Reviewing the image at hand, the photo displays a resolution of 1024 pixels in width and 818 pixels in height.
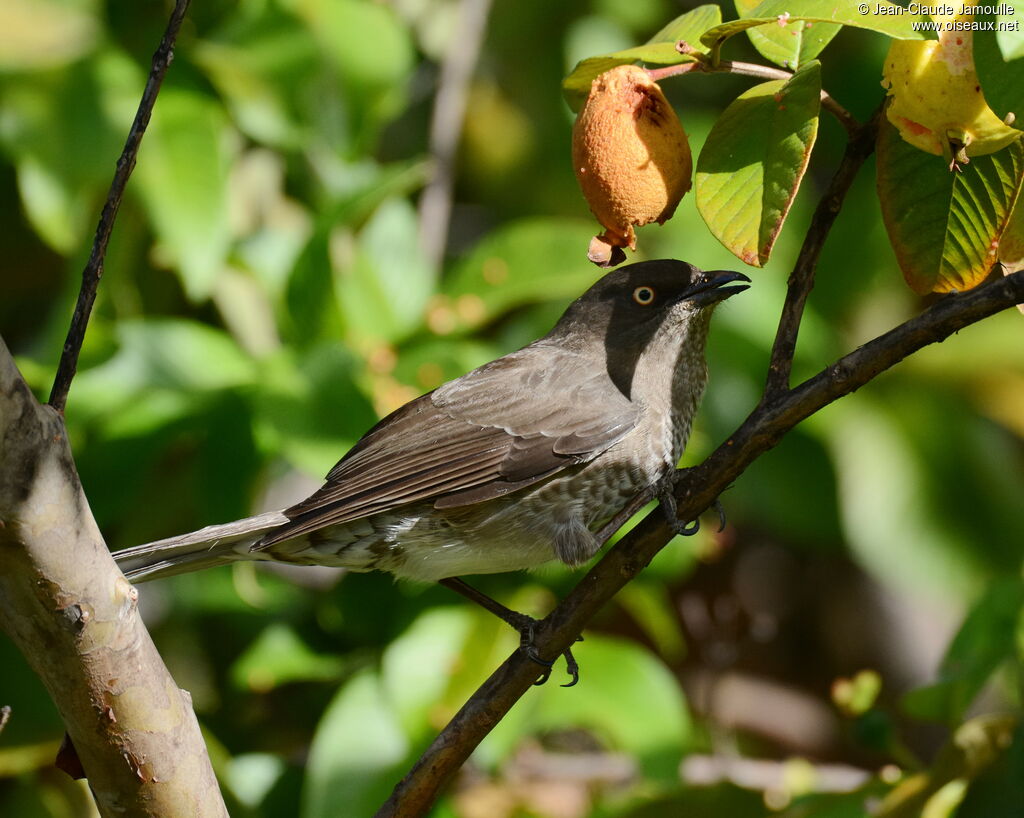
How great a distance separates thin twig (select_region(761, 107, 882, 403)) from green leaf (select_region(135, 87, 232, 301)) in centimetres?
213

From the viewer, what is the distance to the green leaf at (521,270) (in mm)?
4082

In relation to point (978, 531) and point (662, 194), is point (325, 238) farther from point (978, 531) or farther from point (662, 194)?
point (978, 531)

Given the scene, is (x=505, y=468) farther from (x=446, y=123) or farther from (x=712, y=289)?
(x=446, y=123)

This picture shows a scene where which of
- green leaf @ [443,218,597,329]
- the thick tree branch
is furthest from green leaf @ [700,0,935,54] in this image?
green leaf @ [443,218,597,329]

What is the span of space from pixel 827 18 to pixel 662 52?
323mm

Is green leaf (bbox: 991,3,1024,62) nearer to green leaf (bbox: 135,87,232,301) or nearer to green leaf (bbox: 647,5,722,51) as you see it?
green leaf (bbox: 647,5,722,51)

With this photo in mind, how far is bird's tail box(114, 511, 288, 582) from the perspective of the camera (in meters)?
3.20

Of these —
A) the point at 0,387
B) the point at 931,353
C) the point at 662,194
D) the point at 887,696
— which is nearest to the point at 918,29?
the point at 662,194

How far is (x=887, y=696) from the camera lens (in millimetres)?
5824

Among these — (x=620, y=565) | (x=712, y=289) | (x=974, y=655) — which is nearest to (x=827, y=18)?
(x=620, y=565)

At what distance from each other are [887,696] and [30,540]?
188 inches

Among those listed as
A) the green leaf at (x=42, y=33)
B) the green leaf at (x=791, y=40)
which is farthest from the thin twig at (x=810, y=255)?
the green leaf at (x=42, y=33)

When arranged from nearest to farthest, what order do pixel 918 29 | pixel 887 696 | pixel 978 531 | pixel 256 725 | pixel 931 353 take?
1. pixel 918 29
2. pixel 256 725
3. pixel 978 531
4. pixel 931 353
5. pixel 887 696

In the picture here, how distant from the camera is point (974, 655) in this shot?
3.13 m
